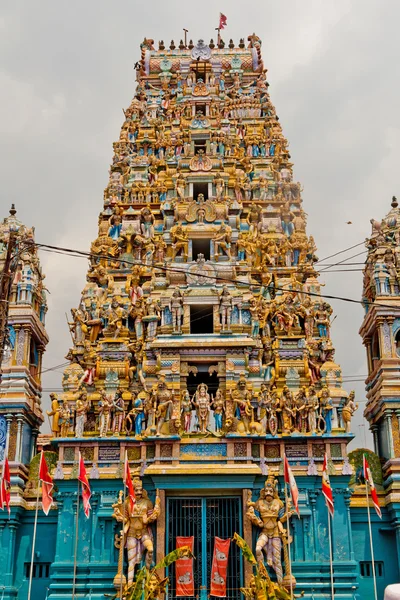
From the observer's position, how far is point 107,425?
1380 inches

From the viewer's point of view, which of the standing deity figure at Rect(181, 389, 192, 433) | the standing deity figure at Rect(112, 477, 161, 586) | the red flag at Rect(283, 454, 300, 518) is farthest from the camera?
the standing deity figure at Rect(181, 389, 192, 433)

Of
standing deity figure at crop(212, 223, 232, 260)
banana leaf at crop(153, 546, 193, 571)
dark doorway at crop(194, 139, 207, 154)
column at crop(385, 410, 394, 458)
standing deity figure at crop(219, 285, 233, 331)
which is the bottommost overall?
banana leaf at crop(153, 546, 193, 571)

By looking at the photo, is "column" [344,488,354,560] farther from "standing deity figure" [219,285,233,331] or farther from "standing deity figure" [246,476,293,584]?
"standing deity figure" [219,285,233,331]

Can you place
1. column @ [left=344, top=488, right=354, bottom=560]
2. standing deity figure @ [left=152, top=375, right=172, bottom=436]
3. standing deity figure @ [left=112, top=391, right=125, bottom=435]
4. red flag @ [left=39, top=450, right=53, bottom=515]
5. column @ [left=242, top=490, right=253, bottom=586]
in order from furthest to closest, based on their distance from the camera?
standing deity figure @ [left=112, top=391, right=125, bottom=435]
standing deity figure @ [left=152, top=375, right=172, bottom=436]
column @ [left=344, top=488, right=354, bottom=560]
column @ [left=242, top=490, right=253, bottom=586]
red flag @ [left=39, top=450, right=53, bottom=515]

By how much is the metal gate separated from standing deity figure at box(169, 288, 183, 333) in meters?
8.28

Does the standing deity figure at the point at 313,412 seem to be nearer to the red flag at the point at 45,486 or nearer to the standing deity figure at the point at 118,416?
the standing deity figure at the point at 118,416

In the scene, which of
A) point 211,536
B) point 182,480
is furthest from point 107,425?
point 211,536

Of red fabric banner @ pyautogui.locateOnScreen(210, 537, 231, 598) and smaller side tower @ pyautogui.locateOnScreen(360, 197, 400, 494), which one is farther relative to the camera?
smaller side tower @ pyautogui.locateOnScreen(360, 197, 400, 494)

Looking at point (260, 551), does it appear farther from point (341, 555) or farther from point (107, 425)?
point (107, 425)

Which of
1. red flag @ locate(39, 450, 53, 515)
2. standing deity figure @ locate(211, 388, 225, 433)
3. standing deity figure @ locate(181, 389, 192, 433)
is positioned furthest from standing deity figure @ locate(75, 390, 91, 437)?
standing deity figure @ locate(211, 388, 225, 433)

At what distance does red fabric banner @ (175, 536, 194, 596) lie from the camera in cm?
3162

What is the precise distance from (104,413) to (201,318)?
7.18 metres

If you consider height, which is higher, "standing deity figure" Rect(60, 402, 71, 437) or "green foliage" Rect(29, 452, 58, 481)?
"standing deity figure" Rect(60, 402, 71, 437)

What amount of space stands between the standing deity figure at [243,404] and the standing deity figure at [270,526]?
10.3ft
